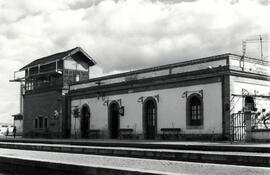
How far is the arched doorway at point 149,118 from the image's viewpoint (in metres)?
27.0

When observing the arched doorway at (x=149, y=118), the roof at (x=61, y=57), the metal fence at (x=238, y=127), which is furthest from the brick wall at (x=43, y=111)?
the metal fence at (x=238, y=127)

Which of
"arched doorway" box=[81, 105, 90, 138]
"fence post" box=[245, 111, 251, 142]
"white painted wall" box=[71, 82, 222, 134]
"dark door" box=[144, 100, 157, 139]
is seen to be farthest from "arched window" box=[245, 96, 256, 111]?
"arched doorway" box=[81, 105, 90, 138]

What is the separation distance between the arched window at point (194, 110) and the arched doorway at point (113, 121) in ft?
23.9

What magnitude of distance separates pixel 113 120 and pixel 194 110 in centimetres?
795

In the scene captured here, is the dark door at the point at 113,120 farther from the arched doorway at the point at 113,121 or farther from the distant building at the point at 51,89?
the distant building at the point at 51,89

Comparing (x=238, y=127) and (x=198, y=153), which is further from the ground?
(x=238, y=127)

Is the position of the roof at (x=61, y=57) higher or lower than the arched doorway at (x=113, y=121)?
higher

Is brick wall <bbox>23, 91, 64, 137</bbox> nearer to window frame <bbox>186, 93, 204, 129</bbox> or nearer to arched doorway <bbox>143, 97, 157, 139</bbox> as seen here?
arched doorway <bbox>143, 97, 157, 139</bbox>

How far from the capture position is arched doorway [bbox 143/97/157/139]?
2698 cm

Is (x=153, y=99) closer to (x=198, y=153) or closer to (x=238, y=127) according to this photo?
(x=238, y=127)

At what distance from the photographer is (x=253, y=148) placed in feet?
44.8

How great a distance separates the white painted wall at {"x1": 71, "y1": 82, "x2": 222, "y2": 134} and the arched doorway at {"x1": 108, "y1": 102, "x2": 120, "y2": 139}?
0.40 metres

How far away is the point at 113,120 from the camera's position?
30.5 meters

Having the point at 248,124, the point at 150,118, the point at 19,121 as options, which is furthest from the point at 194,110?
the point at 19,121
